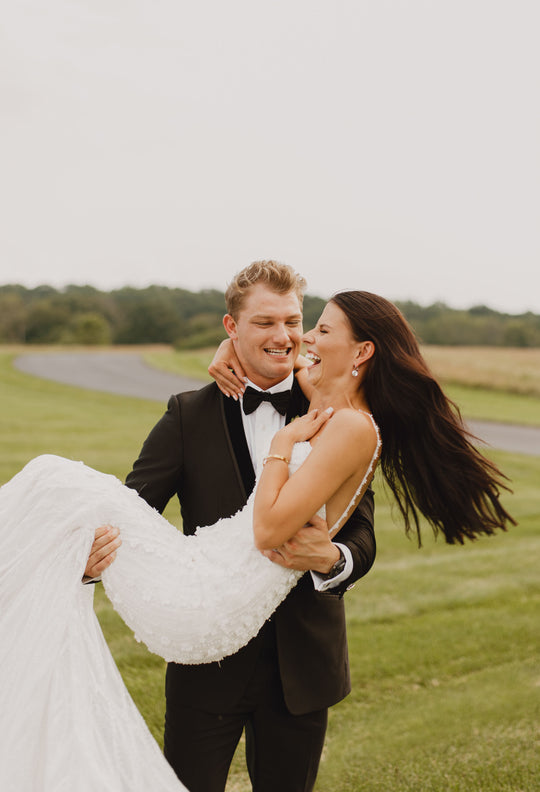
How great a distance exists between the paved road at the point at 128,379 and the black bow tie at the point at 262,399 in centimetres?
1438

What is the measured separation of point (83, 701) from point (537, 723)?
384cm

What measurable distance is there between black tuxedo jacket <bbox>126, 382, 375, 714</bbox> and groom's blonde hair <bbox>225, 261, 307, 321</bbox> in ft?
1.39

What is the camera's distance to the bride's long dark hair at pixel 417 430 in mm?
2939

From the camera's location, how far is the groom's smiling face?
9.79 ft

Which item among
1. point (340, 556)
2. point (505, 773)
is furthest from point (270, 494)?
point (505, 773)

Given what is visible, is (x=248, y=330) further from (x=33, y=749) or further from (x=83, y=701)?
(x=33, y=749)

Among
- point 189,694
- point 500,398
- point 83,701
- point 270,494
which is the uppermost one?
point 270,494

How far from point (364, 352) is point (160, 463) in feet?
3.12

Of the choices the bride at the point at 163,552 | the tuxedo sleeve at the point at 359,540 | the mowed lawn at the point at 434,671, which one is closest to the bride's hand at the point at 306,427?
the bride at the point at 163,552

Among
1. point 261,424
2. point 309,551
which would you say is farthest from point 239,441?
point 309,551

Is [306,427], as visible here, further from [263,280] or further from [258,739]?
[258,739]

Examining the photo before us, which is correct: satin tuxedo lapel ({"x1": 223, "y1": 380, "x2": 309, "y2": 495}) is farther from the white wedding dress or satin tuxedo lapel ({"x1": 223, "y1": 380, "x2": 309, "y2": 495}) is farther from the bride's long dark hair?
the bride's long dark hair

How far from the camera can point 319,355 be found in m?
2.92

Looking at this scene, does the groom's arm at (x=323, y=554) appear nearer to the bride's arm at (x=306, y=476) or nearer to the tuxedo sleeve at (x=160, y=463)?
the bride's arm at (x=306, y=476)
